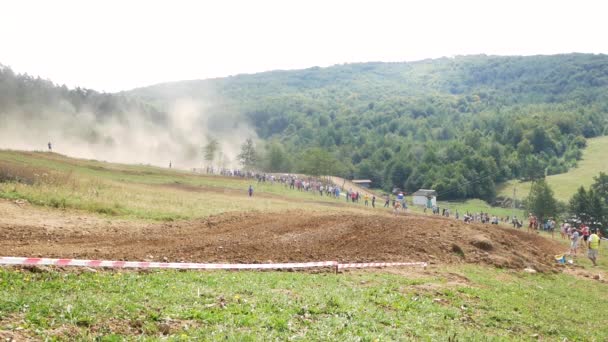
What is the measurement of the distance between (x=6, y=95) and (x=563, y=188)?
130 meters

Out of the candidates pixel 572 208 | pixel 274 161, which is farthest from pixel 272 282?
pixel 274 161

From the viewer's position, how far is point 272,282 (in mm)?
13336

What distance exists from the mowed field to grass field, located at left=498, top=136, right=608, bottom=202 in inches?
4389

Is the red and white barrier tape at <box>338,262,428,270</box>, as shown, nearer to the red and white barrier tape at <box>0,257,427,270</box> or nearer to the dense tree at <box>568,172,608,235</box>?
the red and white barrier tape at <box>0,257,427,270</box>

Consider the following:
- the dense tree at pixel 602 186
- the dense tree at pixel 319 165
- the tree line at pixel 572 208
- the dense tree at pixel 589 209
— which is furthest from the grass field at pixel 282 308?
the dense tree at pixel 602 186

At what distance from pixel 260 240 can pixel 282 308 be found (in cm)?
990

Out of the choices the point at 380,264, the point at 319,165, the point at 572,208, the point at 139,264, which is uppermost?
the point at 139,264

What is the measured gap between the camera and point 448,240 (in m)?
22.2

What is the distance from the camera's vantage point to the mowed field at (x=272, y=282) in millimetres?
9023

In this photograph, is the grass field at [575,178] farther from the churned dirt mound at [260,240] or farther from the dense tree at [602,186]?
the churned dirt mound at [260,240]

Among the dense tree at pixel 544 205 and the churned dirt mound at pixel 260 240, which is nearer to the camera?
the churned dirt mound at pixel 260 240

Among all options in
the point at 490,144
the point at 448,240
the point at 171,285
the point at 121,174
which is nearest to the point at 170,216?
the point at 448,240

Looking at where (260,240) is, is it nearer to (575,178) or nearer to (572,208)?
(572,208)

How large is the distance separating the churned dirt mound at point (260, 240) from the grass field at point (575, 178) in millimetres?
109550
